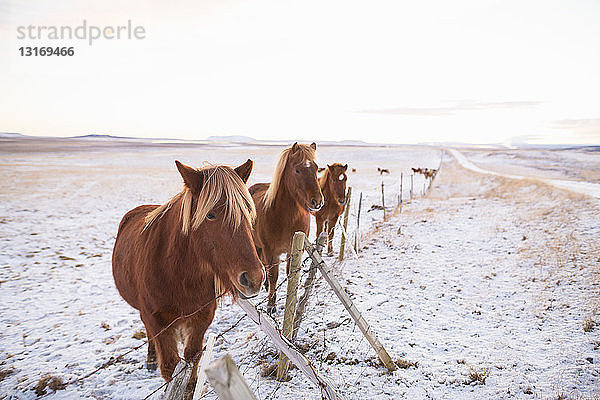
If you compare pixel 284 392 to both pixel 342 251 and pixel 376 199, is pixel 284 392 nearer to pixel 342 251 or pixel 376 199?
pixel 342 251

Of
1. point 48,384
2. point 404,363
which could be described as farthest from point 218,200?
point 48,384

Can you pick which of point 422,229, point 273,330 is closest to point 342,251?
point 422,229

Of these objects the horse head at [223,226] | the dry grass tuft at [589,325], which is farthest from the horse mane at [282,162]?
the dry grass tuft at [589,325]

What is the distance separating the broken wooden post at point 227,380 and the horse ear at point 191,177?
5.05ft

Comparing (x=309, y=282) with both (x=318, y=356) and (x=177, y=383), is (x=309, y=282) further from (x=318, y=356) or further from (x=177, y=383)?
(x=177, y=383)

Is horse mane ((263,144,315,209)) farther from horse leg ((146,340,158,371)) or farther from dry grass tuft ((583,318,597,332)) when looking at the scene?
dry grass tuft ((583,318,597,332))

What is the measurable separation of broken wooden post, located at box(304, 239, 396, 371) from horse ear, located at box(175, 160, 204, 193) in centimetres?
148

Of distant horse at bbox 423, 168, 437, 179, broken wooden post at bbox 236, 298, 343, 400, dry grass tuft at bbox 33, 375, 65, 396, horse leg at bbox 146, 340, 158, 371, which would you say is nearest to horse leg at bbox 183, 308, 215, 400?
broken wooden post at bbox 236, 298, 343, 400

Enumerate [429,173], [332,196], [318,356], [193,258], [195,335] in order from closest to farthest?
[193,258], [195,335], [318,356], [332,196], [429,173]

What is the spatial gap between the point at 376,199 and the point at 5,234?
55.9 ft

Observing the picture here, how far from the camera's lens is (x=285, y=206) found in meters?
5.72

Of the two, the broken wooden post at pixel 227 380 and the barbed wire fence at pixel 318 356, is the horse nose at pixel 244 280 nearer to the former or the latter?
the broken wooden post at pixel 227 380

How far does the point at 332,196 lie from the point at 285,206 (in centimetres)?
324

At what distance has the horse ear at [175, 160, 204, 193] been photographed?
2344mm
